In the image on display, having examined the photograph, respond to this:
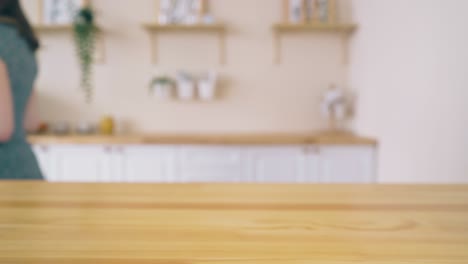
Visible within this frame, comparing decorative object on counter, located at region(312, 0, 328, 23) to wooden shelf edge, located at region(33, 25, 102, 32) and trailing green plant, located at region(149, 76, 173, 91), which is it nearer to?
trailing green plant, located at region(149, 76, 173, 91)

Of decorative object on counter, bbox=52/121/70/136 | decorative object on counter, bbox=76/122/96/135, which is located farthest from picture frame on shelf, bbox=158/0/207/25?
decorative object on counter, bbox=52/121/70/136

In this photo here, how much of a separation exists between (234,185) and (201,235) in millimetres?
242

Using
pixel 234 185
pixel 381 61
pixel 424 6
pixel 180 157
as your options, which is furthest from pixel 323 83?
pixel 234 185

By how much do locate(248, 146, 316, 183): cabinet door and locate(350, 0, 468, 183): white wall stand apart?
46 centimetres

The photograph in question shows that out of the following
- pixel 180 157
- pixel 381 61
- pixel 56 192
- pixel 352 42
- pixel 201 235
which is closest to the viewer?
pixel 201 235

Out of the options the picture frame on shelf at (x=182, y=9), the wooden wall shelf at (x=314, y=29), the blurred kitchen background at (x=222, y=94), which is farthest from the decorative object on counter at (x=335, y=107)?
the picture frame on shelf at (x=182, y=9)

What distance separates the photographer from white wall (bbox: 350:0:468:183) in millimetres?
1195

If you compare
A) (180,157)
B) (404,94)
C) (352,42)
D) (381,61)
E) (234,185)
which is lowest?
(180,157)

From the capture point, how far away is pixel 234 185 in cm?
60

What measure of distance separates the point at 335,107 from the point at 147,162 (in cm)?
139

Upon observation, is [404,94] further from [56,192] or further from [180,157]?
A: [56,192]

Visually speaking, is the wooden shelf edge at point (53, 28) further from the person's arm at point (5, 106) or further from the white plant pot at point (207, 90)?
the person's arm at point (5, 106)

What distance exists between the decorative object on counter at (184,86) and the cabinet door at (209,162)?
19.8 inches

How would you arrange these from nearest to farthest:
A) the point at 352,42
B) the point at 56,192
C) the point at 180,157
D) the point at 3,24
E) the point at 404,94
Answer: the point at 56,192
the point at 3,24
the point at 404,94
the point at 180,157
the point at 352,42
